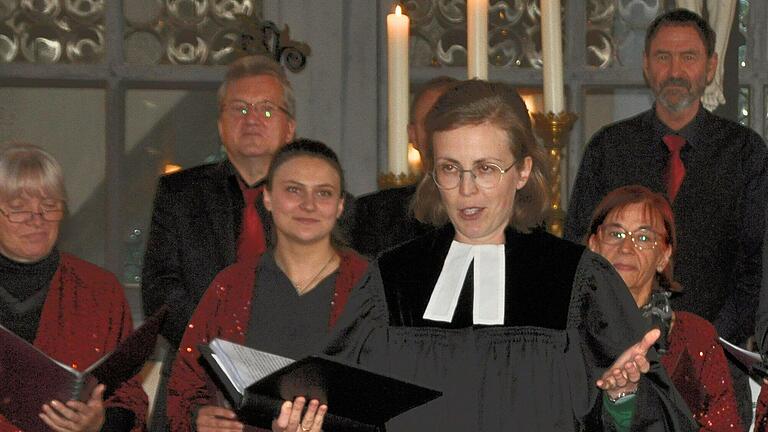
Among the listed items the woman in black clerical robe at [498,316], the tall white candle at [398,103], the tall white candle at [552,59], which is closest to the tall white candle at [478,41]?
the tall white candle at [552,59]

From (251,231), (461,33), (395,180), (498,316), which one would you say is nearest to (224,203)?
(251,231)

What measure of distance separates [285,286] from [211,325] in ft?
0.65

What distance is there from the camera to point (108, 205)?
4.45 metres

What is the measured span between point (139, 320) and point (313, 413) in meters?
2.10

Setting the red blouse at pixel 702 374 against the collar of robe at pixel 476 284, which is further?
the red blouse at pixel 702 374

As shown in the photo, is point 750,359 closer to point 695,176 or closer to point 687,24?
point 695,176

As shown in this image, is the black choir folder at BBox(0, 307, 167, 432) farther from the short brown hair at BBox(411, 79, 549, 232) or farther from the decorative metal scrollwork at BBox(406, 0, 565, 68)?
the decorative metal scrollwork at BBox(406, 0, 565, 68)

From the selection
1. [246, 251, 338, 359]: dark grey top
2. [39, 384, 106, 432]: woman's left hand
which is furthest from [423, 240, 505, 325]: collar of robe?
[39, 384, 106, 432]: woman's left hand

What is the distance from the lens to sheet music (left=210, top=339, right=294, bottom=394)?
2494 millimetres

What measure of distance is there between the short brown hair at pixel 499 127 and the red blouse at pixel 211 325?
47cm

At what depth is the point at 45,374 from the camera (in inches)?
109

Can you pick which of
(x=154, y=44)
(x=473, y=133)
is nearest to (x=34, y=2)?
(x=154, y=44)

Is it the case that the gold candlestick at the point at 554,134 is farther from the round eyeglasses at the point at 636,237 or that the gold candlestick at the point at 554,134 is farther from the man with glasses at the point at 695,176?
the man with glasses at the point at 695,176

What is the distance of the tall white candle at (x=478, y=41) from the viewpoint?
3061mm
